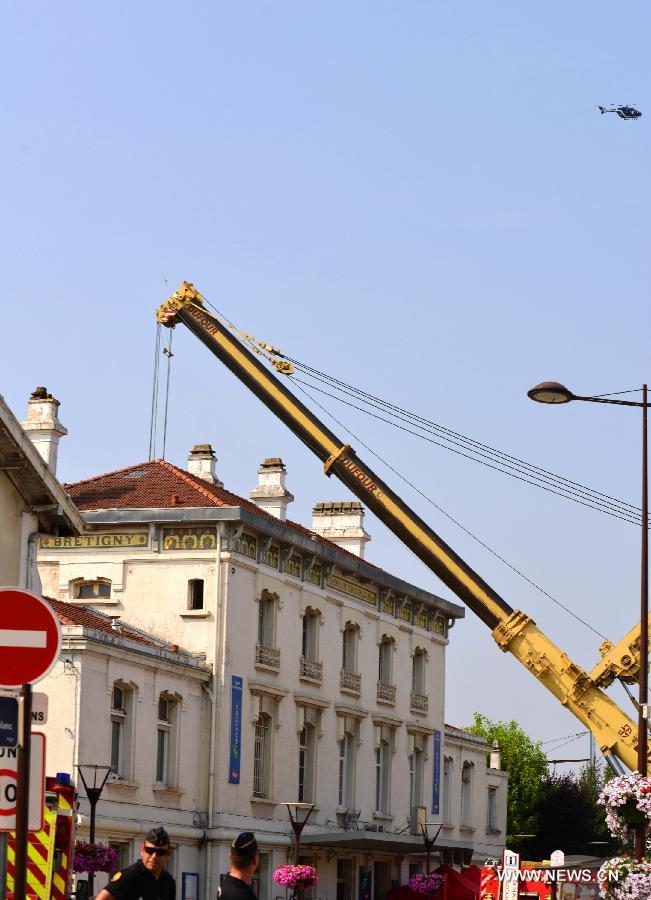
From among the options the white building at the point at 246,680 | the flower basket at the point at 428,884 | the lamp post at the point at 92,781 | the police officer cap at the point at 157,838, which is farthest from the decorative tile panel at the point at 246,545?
the police officer cap at the point at 157,838

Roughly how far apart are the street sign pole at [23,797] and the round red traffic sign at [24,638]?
0.11 metres

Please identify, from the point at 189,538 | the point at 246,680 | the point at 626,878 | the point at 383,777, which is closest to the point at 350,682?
the point at 383,777

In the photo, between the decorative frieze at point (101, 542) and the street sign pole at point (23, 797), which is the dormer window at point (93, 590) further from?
the street sign pole at point (23, 797)

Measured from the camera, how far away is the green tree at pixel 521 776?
3428 inches

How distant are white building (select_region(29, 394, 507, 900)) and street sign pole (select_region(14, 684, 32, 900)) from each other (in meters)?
28.0

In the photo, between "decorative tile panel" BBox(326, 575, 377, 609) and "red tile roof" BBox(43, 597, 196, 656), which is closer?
"red tile roof" BBox(43, 597, 196, 656)

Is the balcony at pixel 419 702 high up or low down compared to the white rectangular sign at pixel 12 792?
up

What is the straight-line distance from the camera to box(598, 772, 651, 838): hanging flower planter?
80.4 feet

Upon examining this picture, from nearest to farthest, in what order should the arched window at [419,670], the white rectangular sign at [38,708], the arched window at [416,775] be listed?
the white rectangular sign at [38,708] → the arched window at [416,775] → the arched window at [419,670]

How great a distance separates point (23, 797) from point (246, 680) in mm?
35861

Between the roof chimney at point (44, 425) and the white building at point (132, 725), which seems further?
the roof chimney at point (44, 425)

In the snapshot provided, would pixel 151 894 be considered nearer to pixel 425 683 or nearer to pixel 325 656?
pixel 325 656

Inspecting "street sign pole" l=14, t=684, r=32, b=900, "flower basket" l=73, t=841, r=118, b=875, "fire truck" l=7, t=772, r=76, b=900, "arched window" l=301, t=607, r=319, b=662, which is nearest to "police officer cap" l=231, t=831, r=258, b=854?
"street sign pole" l=14, t=684, r=32, b=900

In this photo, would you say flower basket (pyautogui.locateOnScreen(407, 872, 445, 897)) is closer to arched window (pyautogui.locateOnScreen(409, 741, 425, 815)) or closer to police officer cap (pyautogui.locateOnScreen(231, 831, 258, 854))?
arched window (pyautogui.locateOnScreen(409, 741, 425, 815))
